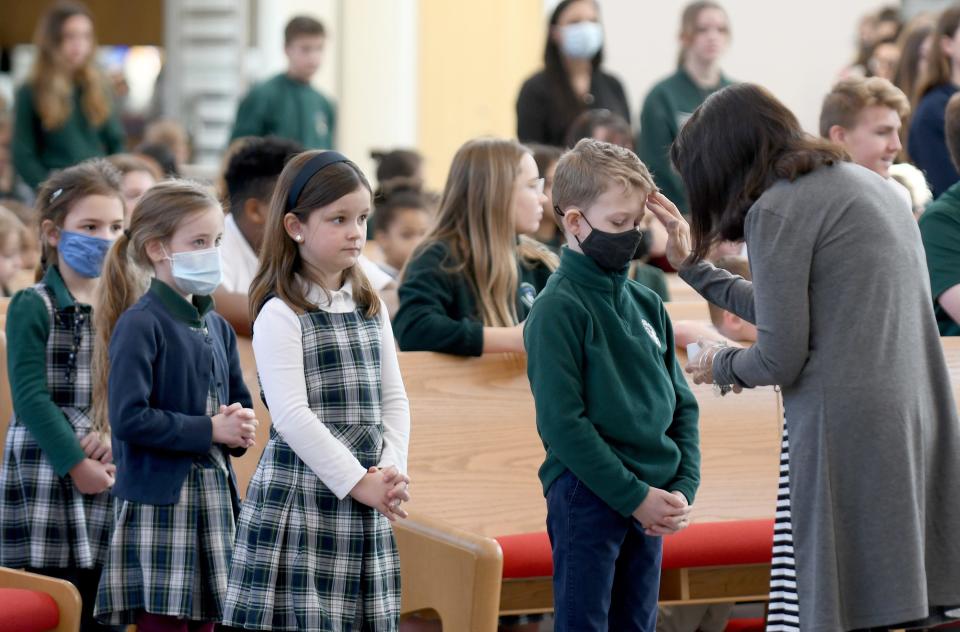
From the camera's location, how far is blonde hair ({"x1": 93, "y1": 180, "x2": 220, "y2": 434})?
377 cm

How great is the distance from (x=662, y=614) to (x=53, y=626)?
1.73 m

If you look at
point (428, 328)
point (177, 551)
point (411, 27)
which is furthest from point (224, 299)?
point (411, 27)

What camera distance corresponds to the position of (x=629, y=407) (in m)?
3.28

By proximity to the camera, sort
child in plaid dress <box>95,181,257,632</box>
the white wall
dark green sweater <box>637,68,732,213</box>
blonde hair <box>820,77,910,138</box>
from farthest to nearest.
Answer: the white wall → dark green sweater <box>637,68,732,213</box> → blonde hair <box>820,77,910,138</box> → child in plaid dress <box>95,181,257,632</box>

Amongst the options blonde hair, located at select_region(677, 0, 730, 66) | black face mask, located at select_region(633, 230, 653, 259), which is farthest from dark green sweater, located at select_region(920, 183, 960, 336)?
blonde hair, located at select_region(677, 0, 730, 66)

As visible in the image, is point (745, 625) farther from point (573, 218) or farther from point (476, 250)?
point (573, 218)

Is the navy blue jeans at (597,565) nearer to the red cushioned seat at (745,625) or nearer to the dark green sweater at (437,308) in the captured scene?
the dark green sweater at (437,308)

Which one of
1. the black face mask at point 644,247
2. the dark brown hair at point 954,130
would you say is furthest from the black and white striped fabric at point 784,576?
the black face mask at point 644,247

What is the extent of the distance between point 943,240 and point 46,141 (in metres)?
4.99

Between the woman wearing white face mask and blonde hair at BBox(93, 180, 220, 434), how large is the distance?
12.1 ft

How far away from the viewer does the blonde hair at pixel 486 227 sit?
15.0 feet

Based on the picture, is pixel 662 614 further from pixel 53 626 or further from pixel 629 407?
pixel 53 626

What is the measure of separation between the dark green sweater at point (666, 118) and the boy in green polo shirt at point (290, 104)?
1864 mm

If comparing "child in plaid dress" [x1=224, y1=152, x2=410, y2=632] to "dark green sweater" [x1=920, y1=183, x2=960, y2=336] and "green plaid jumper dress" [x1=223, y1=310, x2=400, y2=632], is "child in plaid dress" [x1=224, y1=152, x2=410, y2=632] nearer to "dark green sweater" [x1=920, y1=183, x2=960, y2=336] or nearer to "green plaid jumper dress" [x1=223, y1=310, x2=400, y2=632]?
"green plaid jumper dress" [x1=223, y1=310, x2=400, y2=632]
